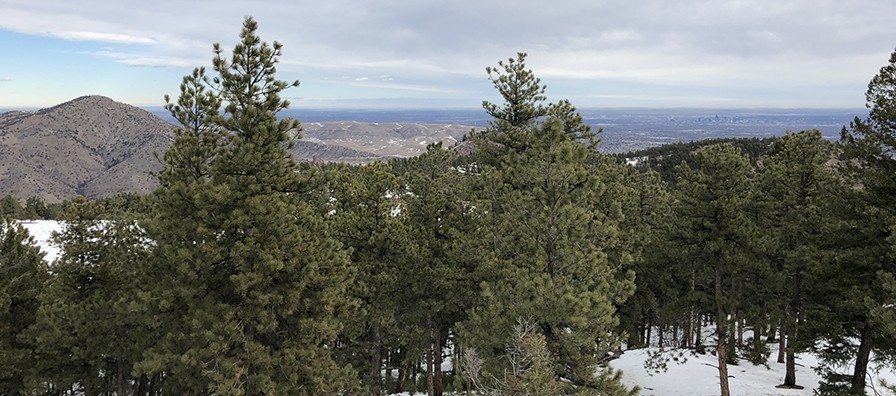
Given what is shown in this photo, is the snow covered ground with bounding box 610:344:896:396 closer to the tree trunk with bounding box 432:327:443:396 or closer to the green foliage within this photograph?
the tree trunk with bounding box 432:327:443:396

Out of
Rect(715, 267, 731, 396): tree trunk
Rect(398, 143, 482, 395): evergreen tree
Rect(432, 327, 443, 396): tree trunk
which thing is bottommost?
Rect(432, 327, 443, 396): tree trunk

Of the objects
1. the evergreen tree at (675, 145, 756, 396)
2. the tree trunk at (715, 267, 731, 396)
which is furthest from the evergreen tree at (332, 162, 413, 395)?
the tree trunk at (715, 267, 731, 396)

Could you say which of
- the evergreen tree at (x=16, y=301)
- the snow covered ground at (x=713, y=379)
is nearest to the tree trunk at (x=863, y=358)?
the snow covered ground at (x=713, y=379)

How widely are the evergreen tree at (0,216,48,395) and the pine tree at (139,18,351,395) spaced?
818 cm

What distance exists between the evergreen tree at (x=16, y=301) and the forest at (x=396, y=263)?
0.08 m

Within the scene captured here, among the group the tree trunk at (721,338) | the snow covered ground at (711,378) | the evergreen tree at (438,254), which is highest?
the evergreen tree at (438,254)

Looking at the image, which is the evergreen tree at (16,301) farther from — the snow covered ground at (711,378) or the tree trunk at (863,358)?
the tree trunk at (863,358)

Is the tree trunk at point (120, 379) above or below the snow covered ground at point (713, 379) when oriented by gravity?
above

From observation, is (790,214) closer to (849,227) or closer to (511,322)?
(849,227)

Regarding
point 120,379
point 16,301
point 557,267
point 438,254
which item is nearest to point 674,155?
point 438,254

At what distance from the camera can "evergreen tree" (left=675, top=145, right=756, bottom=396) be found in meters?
16.2

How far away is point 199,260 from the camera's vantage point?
1082 centimetres

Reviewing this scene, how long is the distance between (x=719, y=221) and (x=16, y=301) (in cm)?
2474

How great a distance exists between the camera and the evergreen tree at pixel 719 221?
16.2 meters
